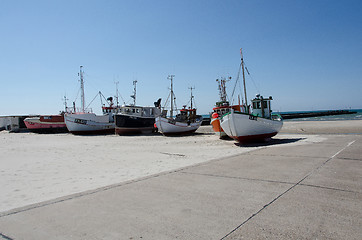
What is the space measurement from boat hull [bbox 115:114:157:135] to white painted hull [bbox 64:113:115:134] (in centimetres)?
509

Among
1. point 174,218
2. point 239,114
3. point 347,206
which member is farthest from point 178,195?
point 239,114

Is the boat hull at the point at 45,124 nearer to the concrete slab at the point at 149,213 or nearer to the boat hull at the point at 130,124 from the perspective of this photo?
the boat hull at the point at 130,124

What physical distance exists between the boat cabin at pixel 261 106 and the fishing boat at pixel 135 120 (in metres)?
14.4

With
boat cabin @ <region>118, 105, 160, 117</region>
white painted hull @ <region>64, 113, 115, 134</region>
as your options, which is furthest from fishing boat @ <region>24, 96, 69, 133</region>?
boat cabin @ <region>118, 105, 160, 117</region>

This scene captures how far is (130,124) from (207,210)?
2492 centimetres

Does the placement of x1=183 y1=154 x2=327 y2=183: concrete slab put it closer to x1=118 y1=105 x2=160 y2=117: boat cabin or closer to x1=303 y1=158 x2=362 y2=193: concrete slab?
x1=303 y1=158 x2=362 y2=193: concrete slab

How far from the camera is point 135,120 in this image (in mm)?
28281

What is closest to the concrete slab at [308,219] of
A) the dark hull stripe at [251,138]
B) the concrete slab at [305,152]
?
the concrete slab at [305,152]

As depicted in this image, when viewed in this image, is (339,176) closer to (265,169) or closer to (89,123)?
(265,169)

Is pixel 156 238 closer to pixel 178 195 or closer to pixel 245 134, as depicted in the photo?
pixel 178 195

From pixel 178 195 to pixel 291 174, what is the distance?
3133mm

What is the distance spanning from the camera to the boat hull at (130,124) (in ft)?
91.1

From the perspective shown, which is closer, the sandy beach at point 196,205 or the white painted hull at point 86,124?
the sandy beach at point 196,205

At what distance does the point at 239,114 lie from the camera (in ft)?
48.3
